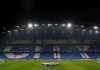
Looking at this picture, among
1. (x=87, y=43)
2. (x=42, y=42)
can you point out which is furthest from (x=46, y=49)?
(x=87, y=43)

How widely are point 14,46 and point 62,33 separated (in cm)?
1590

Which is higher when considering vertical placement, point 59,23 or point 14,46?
point 59,23

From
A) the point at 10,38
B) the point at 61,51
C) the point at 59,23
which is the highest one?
the point at 59,23

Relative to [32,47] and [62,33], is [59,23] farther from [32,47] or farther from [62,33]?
[32,47]

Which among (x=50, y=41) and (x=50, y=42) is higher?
(x=50, y=41)

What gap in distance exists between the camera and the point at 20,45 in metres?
58.2

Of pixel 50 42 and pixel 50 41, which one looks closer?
pixel 50 42

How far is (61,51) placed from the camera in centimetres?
5419

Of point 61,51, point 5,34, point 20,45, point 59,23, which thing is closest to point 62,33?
point 59,23

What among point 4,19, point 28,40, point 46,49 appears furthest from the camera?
Result: point 28,40

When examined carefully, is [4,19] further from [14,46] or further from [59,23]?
[59,23]

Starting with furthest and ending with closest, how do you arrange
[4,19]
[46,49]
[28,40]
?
[28,40] < [46,49] < [4,19]

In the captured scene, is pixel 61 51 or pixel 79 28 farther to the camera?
pixel 79 28

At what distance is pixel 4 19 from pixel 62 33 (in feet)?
63.9
